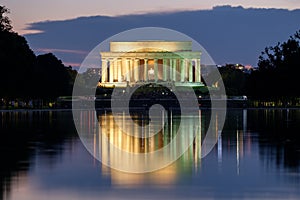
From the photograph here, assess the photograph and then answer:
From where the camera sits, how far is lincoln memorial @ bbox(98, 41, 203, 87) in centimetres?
19025

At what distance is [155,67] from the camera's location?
19538 centimetres

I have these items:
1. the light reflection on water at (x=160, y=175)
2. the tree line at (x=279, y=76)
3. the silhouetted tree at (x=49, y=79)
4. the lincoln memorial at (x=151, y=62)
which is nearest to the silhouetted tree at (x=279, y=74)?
the tree line at (x=279, y=76)

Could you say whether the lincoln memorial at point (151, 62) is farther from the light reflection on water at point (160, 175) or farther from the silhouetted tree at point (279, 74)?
the light reflection on water at point (160, 175)

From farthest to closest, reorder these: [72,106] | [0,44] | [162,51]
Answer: [162,51]
[72,106]
[0,44]

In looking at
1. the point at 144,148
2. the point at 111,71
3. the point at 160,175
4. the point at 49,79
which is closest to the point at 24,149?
the point at 144,148

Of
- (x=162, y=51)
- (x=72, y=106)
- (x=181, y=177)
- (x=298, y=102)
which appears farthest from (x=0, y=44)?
(x=162, y=51)

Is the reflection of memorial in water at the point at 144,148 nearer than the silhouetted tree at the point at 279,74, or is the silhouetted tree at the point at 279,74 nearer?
the reflection of memorial in water at the point at 144,148

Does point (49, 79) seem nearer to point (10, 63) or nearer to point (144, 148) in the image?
point (10, 63)

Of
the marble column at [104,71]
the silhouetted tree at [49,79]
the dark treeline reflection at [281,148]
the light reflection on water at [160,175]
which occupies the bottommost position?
the light reflection on water at [160,175]

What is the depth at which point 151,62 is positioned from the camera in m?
196

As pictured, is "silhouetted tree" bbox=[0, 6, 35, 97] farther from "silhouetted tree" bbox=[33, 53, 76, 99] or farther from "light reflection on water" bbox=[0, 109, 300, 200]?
"light reflection on water" bbox=[0, 109, 300, 200]

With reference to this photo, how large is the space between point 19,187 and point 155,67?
584 feet

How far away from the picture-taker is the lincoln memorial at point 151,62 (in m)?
190

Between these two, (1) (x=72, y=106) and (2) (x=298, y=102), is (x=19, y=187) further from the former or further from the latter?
(2) (x=298, y=102)
